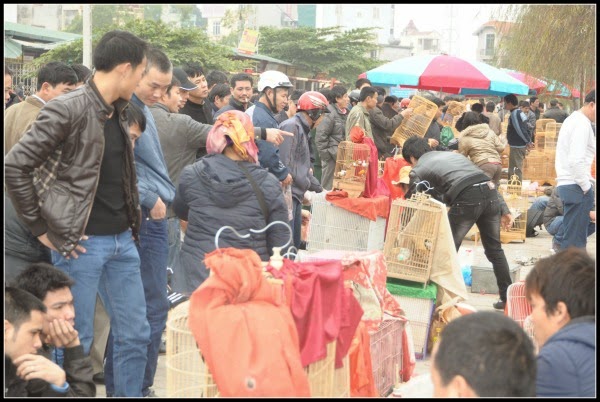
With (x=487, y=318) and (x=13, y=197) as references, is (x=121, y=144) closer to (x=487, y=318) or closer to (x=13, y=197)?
(x=13, y=197)

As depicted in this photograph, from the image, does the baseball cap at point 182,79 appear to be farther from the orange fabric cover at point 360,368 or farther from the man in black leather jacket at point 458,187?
the orange fabric cover at point 360,368

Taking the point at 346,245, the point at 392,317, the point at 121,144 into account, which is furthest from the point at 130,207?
the point at 346,245

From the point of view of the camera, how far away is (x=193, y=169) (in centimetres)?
509

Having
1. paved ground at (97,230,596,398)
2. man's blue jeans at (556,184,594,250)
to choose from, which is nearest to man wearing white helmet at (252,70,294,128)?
paved ground at (97,230,596,398)

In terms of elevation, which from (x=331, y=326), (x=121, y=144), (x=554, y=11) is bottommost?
(x=331, y=326)

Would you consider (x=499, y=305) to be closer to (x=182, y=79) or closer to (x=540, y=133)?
(x=182, y=79)

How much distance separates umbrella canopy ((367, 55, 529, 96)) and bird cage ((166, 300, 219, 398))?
45.4ft

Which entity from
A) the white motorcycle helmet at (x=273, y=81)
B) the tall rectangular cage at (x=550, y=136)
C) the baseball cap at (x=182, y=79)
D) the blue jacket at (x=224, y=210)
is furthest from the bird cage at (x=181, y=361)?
the tall rectangular cage at (x=550, y=136)

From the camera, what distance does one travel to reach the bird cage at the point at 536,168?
19.7 m

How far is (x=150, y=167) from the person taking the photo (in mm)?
5176

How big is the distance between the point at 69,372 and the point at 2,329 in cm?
67

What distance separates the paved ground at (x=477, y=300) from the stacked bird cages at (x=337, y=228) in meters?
1.24

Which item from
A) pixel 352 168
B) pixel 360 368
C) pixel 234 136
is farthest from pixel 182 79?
pixel 352 168

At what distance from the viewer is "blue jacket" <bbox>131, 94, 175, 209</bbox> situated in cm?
507
